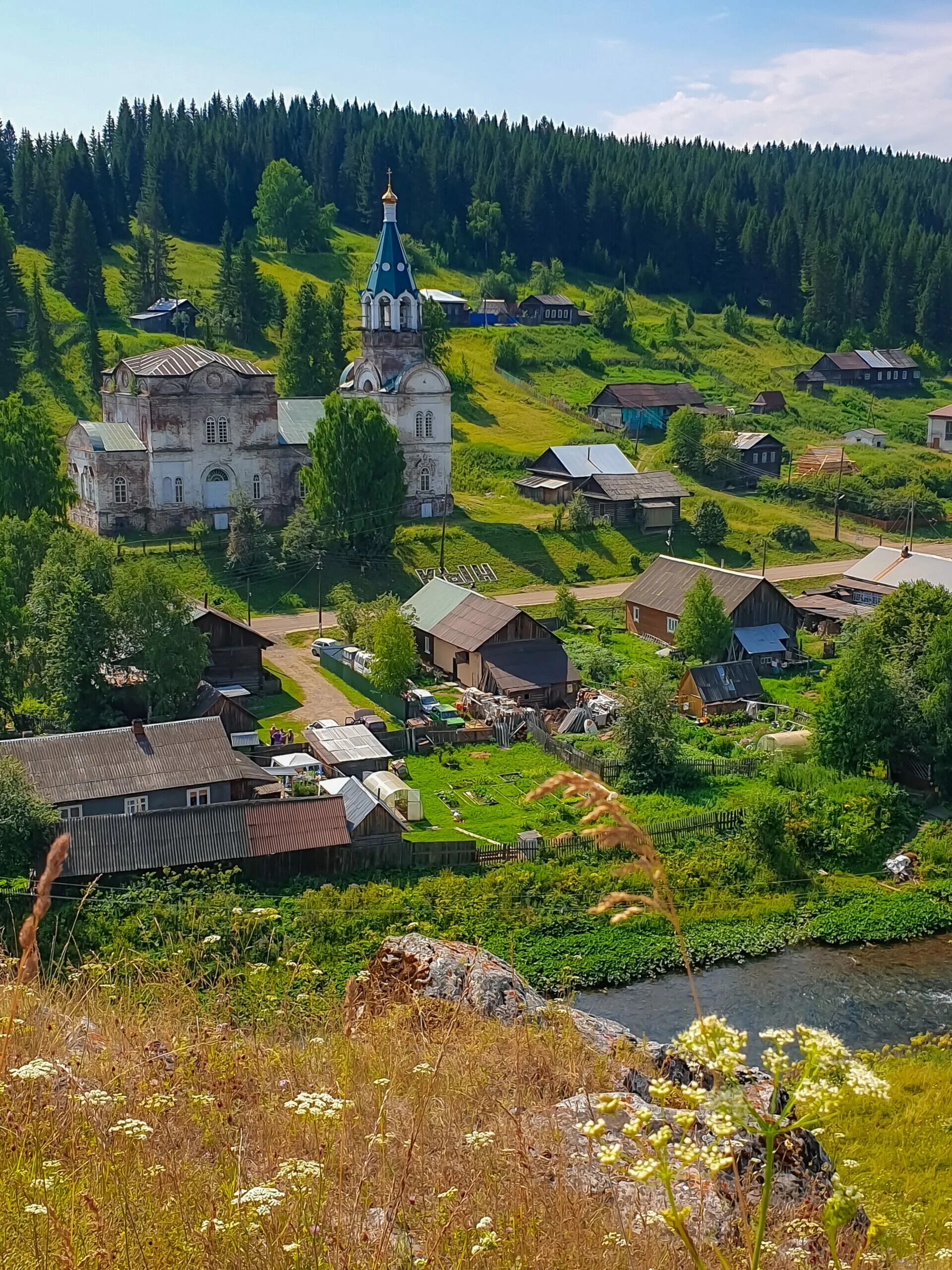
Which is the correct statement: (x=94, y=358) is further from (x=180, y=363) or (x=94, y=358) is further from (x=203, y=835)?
(x=203, y=835)

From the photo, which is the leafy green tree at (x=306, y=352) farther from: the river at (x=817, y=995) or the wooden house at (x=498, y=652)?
the river at (x=817, y=995)

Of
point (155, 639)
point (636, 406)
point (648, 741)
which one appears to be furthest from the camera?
point (636, 406)

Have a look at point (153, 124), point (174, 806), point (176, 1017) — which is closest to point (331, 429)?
point (174, 806)

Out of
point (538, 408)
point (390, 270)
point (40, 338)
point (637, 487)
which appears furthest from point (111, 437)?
point (538, 408)

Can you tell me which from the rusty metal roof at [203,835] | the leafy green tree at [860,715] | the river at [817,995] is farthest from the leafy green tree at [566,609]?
the river at [817,995]

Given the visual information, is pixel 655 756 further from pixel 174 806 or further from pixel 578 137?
pixel 578 137
